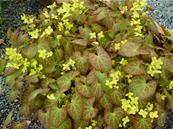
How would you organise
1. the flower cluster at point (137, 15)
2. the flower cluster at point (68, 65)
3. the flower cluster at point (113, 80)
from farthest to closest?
the flower cluster at point (137, 15) → the flower cluster at point (68, 65) → the flower cluster at point (113, 80)

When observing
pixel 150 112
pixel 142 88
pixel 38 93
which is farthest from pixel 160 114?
pixel 38 93

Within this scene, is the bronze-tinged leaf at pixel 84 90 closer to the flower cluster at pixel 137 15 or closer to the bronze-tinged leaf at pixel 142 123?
the bronze-tinged leaf at pixel 142 123

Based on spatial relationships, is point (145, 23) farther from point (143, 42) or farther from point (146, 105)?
point (146, 105)

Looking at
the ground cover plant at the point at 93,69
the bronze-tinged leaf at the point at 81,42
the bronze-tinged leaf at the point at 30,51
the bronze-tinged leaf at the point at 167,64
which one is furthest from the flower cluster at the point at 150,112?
the bronze-tinged leaf at the point at 30,51

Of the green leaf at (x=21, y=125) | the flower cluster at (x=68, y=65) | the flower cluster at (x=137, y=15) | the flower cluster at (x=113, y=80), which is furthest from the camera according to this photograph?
the green leaf at (x=21, y=125)

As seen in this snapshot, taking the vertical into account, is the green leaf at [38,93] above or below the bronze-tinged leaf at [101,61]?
below

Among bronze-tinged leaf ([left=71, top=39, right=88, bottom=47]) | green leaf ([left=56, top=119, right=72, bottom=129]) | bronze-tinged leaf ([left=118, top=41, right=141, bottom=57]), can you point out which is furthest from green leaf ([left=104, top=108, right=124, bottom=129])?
bronze-tinged leaf ([left=71, top=39, right=88, bottom=47])

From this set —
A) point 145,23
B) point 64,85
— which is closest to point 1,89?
point 64,85

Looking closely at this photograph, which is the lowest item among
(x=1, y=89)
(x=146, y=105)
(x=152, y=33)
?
(x=1, y=89)
